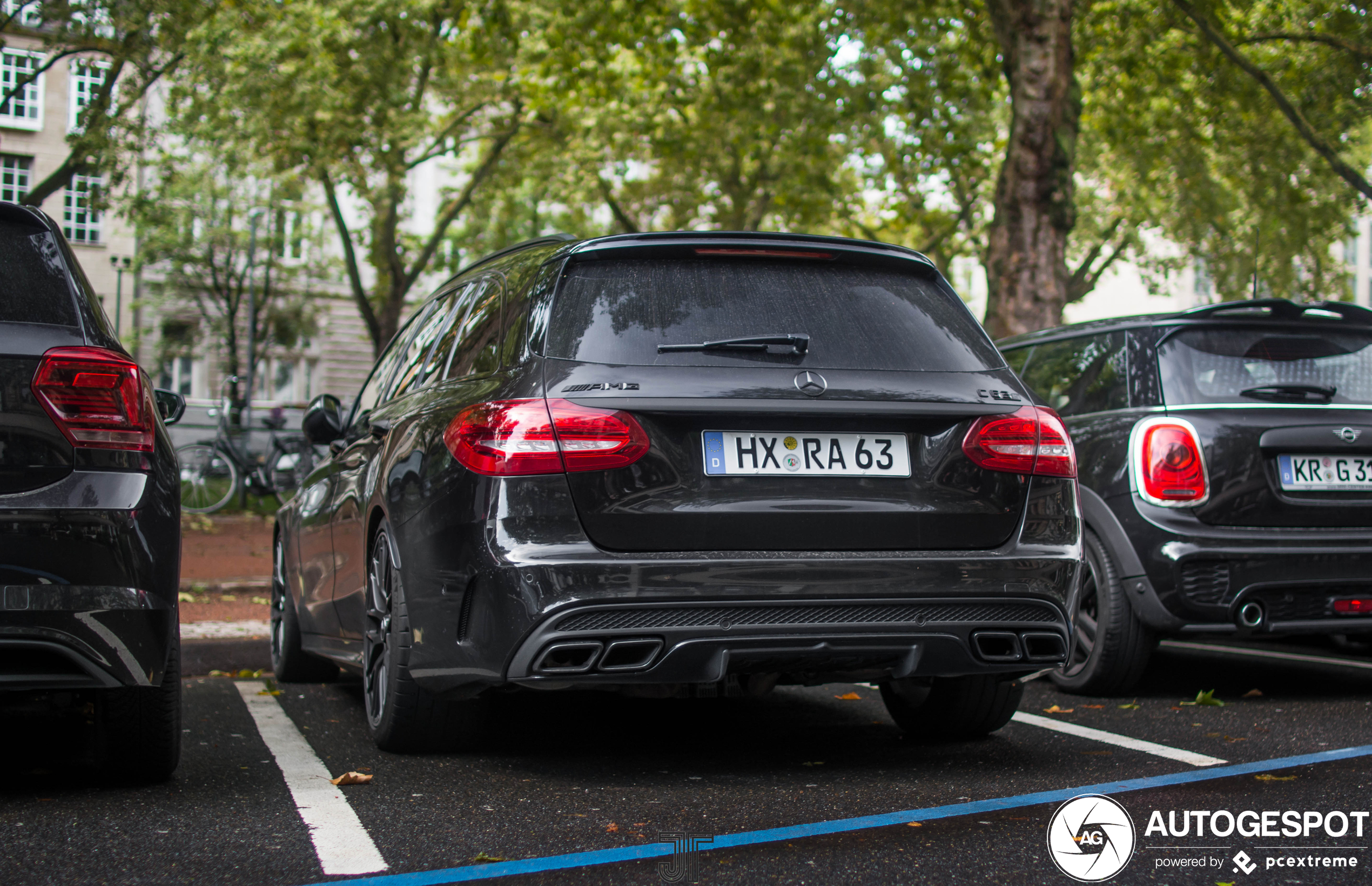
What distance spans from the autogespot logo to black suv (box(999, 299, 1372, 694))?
5.63 ft

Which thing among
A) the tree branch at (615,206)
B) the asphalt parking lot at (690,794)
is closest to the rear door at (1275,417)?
the asphalt parking lot at (690,794)

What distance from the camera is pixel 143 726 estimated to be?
398cm

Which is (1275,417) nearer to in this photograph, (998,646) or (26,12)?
(998,646)

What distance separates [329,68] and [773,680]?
52.3 ft

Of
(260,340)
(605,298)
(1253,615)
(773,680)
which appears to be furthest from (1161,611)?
(260,340)

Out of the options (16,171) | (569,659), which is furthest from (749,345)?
(16,171)

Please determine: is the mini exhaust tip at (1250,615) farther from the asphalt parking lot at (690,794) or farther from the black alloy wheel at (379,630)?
the black alloy wheel at (379,630)

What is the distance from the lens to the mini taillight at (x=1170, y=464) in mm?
5609

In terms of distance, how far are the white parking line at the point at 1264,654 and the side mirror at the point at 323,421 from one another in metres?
4.89

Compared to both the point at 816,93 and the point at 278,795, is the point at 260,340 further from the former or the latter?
the point at 278,795

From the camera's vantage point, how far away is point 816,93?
23.4 metres

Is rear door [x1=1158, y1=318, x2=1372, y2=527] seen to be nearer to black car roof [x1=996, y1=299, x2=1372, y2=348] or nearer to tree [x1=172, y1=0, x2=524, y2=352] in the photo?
black car roof [x1=996, y1=299, x2=1372, y2=348]

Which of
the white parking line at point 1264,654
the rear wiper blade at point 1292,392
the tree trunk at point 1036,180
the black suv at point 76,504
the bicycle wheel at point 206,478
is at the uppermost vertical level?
the tree trunk at point 1036,180

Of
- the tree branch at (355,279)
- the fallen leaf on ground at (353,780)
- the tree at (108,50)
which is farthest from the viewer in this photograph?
the tree branch at (355,279)
